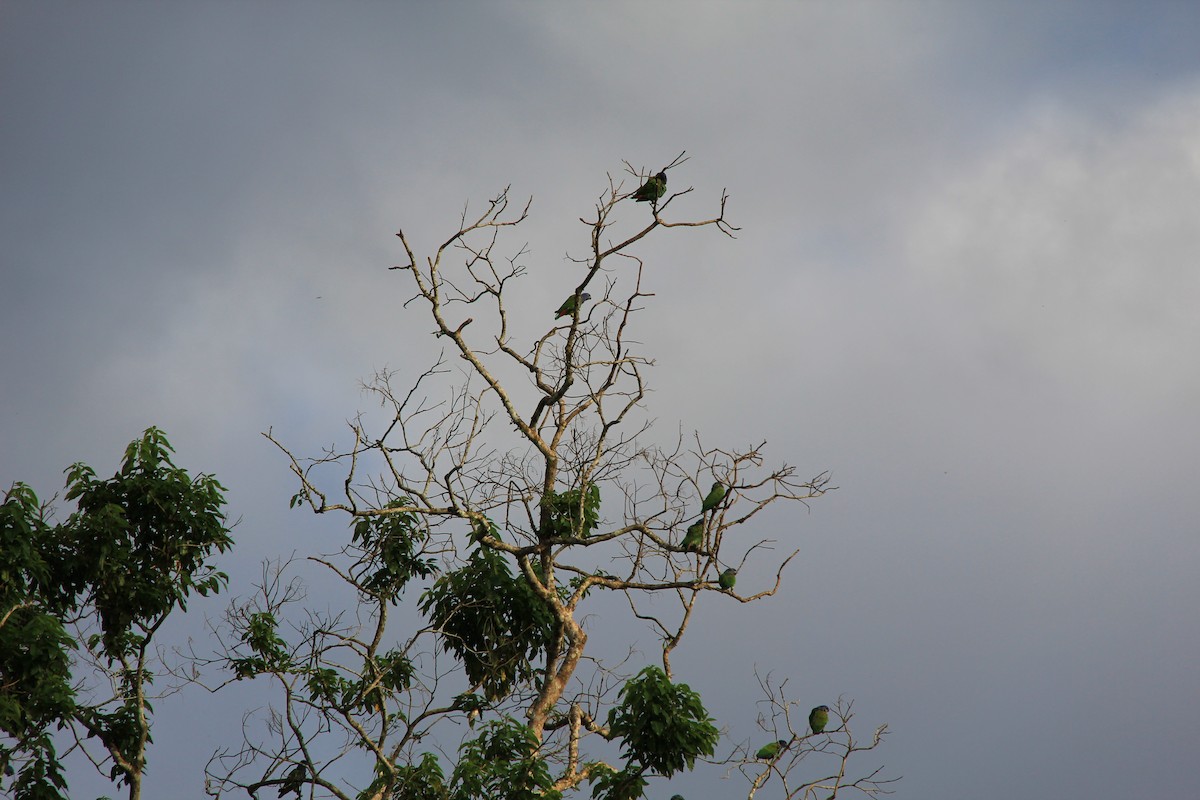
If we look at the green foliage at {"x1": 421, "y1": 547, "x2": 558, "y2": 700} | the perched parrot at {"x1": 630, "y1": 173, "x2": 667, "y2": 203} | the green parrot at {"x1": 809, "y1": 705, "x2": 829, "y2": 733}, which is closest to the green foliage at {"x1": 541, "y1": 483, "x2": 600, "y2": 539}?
the green foliage at {"x1": 421, "y1": 547, "x2": 558, "y2": 700}

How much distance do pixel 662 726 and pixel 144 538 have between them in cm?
576

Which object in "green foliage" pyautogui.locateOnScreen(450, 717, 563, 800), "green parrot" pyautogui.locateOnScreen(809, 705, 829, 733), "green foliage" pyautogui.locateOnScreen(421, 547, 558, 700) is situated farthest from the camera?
"green parrot" pyautogui.locateOnScreen(809, 705, 829, 733)

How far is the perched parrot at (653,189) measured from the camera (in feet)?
36.6

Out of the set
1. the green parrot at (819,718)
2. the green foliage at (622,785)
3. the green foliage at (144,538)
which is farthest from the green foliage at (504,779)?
the green parrot at (819,718)

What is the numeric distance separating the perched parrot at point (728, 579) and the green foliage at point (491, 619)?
1.95 m

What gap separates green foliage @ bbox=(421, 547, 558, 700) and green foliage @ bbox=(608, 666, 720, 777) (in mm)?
1881

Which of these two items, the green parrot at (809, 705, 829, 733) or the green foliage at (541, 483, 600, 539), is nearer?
the green foliage at (541, 483, 600, 539)

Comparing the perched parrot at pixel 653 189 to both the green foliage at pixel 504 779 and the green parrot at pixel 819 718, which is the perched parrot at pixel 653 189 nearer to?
the green foliage at pixel 504 779

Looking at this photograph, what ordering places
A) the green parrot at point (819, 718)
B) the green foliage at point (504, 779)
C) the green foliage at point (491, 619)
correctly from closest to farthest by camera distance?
the green foliage at point (504, 779) < the green foliage at point (491, 619) < the green parrot at point (819, 718)

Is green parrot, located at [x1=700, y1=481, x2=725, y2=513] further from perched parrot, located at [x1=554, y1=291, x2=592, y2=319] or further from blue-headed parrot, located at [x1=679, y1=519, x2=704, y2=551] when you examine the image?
perched parrot, located at [x1=554, y1=291, x2=592, y2=319]

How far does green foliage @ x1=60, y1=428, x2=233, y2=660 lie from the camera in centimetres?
1155

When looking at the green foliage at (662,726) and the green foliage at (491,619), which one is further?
the green foliage at (491,619)

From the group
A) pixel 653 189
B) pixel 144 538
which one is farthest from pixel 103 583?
pixel 653 189

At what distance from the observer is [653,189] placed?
1132 cm
